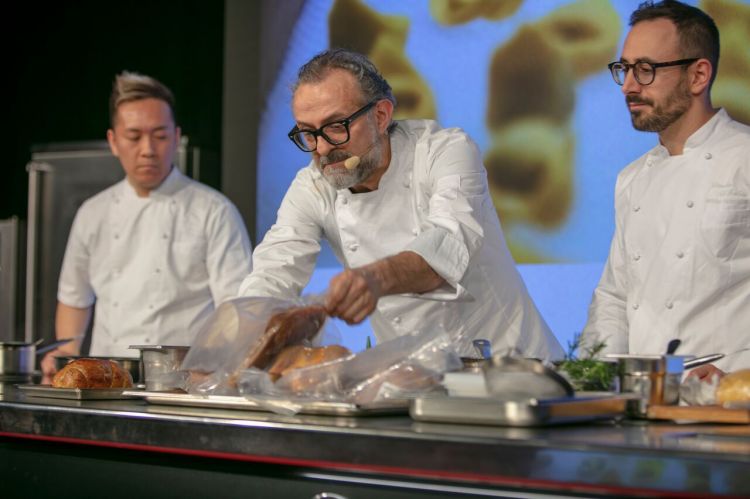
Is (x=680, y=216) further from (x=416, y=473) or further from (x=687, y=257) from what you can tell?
(x=416, y=473)

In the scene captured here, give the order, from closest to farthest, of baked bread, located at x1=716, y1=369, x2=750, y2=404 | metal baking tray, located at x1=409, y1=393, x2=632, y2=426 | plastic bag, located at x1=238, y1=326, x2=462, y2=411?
metal baking tray, located at x1=409, y1=393, x2=632, y2=426 → baked bread, located at x1=716, y1=369, x2=750, y2=404 → plastic bag, located at x1=238, y1=326, x2=462, y2=411

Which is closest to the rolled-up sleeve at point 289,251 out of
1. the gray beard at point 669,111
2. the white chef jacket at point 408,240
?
the white chef jacket at point 408,240

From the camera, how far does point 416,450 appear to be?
146 cm

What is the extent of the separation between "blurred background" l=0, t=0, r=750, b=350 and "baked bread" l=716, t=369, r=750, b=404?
276cm

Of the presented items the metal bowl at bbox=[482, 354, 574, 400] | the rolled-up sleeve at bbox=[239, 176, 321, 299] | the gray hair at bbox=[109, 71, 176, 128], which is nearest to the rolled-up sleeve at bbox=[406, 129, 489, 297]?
the rolled-up sleeve at bbox=[239, 176, 321, 299]

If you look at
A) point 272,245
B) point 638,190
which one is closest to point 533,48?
point 638,190

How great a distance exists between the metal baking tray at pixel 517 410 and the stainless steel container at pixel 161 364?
2.25ft

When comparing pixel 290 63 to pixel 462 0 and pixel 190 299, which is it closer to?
pixel 462 0

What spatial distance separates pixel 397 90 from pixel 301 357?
3.24 m

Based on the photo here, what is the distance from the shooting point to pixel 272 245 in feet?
9.84

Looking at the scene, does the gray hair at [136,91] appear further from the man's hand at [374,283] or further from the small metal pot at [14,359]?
the man's hand at [374,283]

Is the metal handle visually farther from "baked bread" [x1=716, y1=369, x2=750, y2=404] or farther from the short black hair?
the short black hair

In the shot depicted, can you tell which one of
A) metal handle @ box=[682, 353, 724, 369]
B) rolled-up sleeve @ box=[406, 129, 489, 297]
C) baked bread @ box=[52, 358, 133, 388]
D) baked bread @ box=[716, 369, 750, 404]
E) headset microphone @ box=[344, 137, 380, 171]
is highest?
headset microphone @ box=[344, 137, 380, 171]

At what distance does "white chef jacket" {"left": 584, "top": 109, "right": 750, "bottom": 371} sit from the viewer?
9.62 ft
